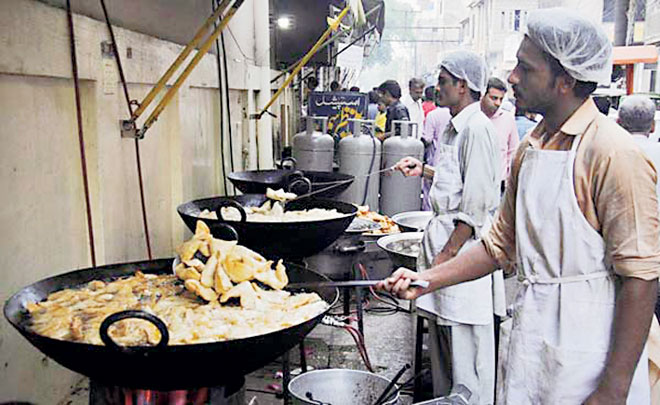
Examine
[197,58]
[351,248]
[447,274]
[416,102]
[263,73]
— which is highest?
[263,73]

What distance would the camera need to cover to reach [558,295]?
2.60 metres

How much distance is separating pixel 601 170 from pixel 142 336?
1.78 m

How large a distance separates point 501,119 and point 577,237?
5.64 meters

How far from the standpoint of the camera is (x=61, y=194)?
3.58 m

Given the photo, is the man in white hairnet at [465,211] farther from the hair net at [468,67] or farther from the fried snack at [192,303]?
the fried snack at [192,303]

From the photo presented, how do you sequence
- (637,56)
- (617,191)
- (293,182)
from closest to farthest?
(617,191) → (293,182) → (637,56)

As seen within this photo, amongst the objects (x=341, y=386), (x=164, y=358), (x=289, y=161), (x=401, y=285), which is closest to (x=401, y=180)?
(x=289, y=161)

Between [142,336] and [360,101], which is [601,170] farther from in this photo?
[360,101]

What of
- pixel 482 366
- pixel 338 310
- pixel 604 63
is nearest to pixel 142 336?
pixel 604 63

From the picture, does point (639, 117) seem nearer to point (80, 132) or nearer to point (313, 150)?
point (313, 150)

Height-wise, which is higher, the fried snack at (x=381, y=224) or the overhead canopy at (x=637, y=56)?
the overhead canopy at (x=637, y=56)

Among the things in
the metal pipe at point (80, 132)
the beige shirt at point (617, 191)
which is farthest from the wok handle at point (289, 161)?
the beige shirt at point (617, 191)

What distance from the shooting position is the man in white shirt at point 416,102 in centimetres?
1211

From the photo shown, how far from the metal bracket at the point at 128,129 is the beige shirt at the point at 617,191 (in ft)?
8.80
